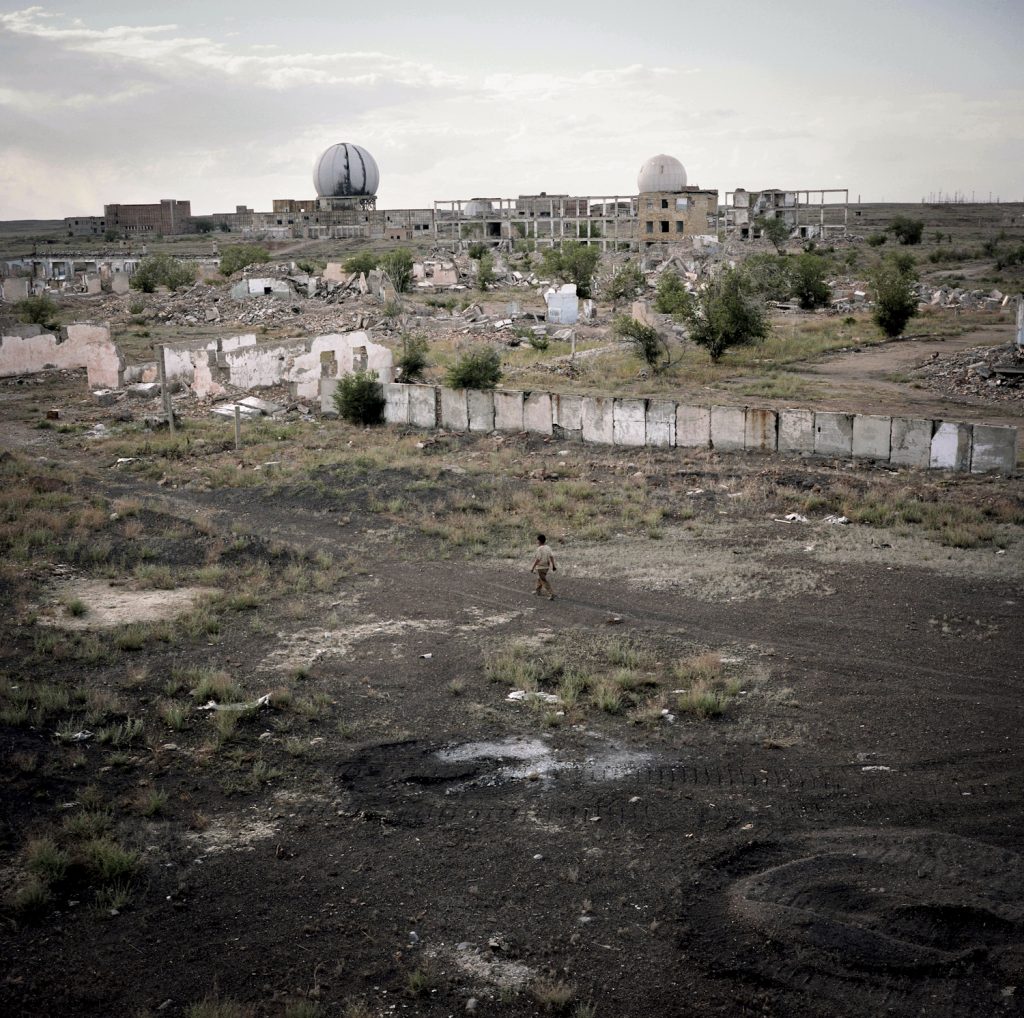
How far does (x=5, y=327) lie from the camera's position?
32.0m

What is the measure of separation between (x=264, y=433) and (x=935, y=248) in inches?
2320

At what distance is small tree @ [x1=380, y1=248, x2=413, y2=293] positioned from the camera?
5131 cm

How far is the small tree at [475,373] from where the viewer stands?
22500 mm

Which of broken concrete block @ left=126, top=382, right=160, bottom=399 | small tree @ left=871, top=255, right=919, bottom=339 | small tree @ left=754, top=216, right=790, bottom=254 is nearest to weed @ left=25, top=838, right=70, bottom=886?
broken concrete block @ left=126, top=382, right=160, bottom=399

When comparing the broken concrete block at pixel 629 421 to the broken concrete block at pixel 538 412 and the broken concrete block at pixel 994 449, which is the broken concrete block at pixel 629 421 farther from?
the broken concrete block at pixel 994 449

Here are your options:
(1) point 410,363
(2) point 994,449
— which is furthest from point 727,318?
(2) point 994,449

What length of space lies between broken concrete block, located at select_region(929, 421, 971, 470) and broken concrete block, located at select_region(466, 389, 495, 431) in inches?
340

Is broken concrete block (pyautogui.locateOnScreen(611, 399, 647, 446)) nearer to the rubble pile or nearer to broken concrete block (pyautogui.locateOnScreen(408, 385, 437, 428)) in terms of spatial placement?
broken concrete block (pyautogui.locateOnScreen(408, 385, 437, 428))

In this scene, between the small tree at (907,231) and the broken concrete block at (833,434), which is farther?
the small tree at (907,231)

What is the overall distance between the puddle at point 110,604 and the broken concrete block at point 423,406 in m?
10.1

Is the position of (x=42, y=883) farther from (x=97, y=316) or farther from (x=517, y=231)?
(x=517, y=231)

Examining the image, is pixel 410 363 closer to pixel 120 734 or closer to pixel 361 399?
pixel 361 399

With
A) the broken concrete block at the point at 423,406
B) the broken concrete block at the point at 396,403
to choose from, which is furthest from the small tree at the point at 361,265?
the broken concrete block at the point at 423,406

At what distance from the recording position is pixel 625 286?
4659 cm
